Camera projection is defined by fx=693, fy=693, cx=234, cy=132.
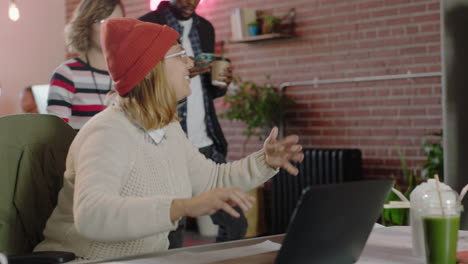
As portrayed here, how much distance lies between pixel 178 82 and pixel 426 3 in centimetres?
335

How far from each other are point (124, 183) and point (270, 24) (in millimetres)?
3975

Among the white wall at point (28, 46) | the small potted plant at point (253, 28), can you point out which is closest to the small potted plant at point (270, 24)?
the small potted plant at point (253, 28)

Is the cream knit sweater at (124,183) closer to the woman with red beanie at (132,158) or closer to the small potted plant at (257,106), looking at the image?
the woman with red beanie at (132,158)

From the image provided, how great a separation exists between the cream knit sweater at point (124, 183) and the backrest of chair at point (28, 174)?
0.06m

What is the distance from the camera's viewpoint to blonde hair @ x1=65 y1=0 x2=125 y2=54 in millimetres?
2840

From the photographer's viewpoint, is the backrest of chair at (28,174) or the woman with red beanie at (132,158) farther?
the backrest of chair at (28,174)

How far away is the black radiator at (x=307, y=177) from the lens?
4.95 meters

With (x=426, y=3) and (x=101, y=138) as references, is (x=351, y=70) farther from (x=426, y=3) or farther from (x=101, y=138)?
(x=101, y=138)

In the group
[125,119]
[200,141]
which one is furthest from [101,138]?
[200,141]

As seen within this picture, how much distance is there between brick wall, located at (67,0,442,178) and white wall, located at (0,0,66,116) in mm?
2505

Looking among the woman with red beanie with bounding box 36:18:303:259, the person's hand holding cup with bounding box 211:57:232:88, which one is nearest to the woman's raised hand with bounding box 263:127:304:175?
the woman with red beanie with bounding box 36:18:303:259

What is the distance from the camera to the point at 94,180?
142 centimetres

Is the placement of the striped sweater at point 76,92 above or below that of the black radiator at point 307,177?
above

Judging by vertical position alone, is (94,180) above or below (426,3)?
below
